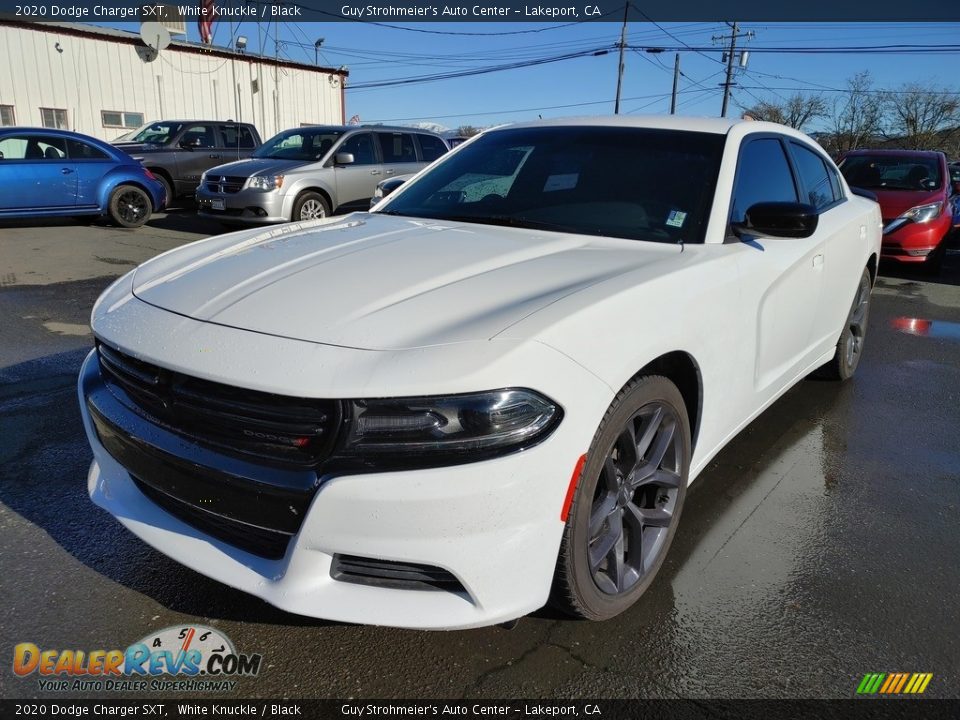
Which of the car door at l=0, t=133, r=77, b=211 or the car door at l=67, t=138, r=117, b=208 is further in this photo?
the car door at l=67, t=138, r=117, b=208

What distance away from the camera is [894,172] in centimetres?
979

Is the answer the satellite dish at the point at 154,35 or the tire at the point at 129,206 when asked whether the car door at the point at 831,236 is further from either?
the satellite dish at the point at 154,35

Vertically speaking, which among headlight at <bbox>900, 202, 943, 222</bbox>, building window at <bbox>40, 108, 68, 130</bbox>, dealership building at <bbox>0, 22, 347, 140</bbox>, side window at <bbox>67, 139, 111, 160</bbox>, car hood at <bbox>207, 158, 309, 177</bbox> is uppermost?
dealership building at <bbox>0, 22, 347, 140</bbox>

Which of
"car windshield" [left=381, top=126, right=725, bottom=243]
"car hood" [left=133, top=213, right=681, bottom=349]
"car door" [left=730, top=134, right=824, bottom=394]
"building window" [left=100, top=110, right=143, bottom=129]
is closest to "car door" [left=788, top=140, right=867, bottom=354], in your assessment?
"car door" [left=730, top=134, right=824, bottom=394]

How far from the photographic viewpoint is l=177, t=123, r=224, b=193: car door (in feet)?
46.1

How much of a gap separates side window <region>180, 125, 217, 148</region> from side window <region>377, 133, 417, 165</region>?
4.64 meters

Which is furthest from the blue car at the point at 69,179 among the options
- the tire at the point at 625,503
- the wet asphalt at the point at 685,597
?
the tire at the point at 625,503

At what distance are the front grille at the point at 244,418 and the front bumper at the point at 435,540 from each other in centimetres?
6

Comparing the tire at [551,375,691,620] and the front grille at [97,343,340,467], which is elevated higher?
the front grille at [97,343,340,467]

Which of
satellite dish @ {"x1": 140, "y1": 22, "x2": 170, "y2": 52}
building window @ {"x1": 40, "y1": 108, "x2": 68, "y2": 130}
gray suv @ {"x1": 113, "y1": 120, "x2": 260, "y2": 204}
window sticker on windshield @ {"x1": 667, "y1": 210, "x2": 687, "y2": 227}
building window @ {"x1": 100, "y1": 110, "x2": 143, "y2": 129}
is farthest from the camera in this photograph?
building window @ {"x1": 100, "y1": 110, "x2": 143, "y2": 129}

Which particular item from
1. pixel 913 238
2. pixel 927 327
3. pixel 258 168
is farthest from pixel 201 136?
pixel 927 327

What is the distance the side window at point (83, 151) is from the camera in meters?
11.1

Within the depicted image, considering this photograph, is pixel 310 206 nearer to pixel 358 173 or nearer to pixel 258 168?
pixel 258 168

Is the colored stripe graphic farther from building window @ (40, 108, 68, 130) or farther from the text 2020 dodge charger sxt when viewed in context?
building window @ (40, 108, 68, 130)
